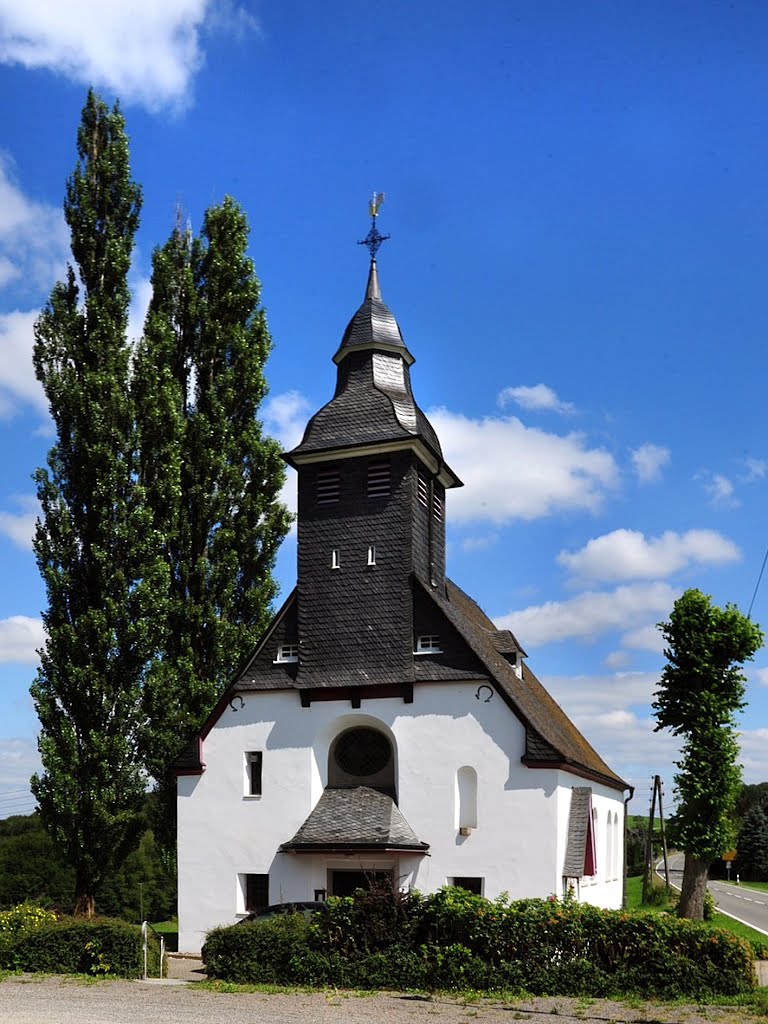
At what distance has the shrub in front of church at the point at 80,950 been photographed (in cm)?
1883

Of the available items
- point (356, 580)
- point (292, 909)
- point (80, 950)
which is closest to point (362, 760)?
point (356, 580)

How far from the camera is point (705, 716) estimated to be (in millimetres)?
32438

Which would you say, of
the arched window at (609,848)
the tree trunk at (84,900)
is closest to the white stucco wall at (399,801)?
the tree trunk at (84,900)

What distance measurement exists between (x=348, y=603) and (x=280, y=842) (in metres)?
5.99

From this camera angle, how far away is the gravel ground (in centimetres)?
1425

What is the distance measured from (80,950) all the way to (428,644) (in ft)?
33.7

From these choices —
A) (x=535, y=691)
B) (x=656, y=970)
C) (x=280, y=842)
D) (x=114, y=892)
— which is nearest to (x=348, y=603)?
(x=280, y=842)

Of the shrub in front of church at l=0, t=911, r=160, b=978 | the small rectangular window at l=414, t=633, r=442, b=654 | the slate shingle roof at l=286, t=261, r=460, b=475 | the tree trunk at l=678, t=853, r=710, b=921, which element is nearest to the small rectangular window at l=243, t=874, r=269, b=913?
the shrub in front of church at l=0, t=911, r=160, b=978

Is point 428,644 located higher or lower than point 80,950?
higher

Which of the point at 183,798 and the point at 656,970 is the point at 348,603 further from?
the point at 656,970

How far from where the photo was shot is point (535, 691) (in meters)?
32.6

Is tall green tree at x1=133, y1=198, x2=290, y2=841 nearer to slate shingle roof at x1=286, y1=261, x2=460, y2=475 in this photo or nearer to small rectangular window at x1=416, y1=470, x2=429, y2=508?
slate shingle roof at x1=286, y1=261, x2=460, y2=475

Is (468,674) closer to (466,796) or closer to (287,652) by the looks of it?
(466,796)

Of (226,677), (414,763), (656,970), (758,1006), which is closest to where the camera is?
(758,1006)
